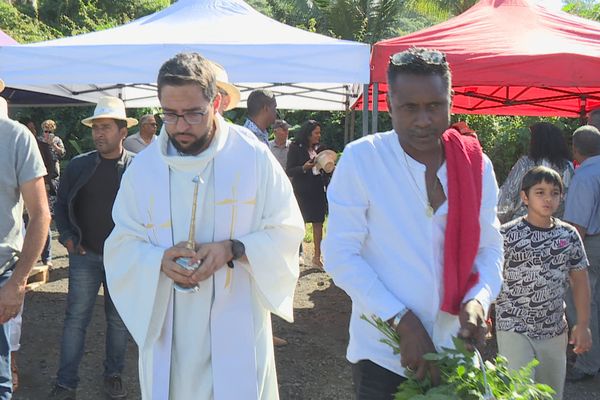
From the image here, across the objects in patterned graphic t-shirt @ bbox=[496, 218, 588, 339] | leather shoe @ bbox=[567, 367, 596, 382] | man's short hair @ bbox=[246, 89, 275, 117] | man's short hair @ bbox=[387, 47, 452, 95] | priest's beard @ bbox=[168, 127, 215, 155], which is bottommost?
leather shoe @ bbox=[567, 367, 596, 382]

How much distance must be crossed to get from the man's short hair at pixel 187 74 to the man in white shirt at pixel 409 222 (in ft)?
2.41

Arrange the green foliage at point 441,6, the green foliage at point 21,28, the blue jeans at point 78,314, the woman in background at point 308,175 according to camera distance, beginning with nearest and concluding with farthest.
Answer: the blue jeans at point 78,314 → the woman in background at point 308,175 → the green foliage at point 21,28 → the green foliage at point 441,6

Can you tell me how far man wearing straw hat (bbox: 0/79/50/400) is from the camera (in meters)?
3.42

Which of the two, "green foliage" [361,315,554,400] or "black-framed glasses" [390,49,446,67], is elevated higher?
"black-framed glasses" [390,49,446,67]

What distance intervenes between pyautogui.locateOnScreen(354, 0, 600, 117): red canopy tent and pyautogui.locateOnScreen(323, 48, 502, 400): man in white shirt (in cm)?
356

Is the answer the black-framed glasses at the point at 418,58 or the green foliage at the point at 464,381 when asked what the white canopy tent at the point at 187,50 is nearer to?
the black-framed glasses at the point at 418,58

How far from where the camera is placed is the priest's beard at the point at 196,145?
2779mm

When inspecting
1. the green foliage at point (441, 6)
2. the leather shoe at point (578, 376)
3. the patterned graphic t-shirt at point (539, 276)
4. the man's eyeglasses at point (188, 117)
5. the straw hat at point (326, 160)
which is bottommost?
the leather shoe at point (578, 376)

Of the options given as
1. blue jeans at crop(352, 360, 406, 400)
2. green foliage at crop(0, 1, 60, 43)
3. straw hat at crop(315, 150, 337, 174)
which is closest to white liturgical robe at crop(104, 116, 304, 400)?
blue jeans at crop(352, 360, 406, 400)

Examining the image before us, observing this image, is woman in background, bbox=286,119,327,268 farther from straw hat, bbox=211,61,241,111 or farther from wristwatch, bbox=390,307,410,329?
wristwatch, bbox=390,307,410,329

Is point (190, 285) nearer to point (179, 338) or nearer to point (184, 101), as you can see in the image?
point (179, 338)

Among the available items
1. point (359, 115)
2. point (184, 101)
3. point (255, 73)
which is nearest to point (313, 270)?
point (255, 73)

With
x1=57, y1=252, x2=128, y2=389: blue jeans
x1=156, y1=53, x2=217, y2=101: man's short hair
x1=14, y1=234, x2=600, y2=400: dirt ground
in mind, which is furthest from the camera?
x1=14, y1=234, x2=600, y2=400: dirt ground

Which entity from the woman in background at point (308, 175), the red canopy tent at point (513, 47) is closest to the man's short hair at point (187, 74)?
Result: the red canopy tent at point (513, 47)
